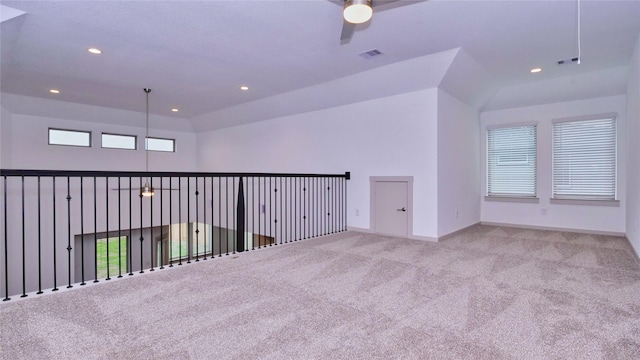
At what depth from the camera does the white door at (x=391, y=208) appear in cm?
526

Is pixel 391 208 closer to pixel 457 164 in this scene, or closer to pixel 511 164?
pixel 457 164

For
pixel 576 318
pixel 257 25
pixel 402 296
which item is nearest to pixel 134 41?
pixel 257 25

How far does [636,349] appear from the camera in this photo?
1.85 metres

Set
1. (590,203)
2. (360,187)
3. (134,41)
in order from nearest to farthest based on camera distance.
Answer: (134,41) < (590,203) < (360,187)

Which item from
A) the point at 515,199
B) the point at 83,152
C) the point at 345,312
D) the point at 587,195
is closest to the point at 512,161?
the point at 515,199

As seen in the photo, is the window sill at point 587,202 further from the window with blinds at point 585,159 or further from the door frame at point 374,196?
the door frame at point 374,196

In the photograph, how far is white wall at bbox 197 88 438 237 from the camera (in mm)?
5023

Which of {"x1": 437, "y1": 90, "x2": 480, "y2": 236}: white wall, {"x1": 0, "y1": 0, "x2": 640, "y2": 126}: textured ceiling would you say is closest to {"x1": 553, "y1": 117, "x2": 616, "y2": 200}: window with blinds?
{"x1": 0, "y1": 0, "x2": 640, "y2": 126}: textured ceiling

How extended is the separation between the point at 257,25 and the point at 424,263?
3395 millimetres

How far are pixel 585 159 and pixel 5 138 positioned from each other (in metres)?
11.4

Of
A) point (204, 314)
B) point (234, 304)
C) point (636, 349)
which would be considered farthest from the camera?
point (234, 304)

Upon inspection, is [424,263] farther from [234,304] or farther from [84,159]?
[84,159]

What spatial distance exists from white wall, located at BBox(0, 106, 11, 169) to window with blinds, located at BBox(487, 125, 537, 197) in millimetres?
10062

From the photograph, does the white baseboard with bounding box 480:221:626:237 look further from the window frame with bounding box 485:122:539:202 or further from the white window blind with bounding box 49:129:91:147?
the white window blind with bounding box 49:129:91:147
